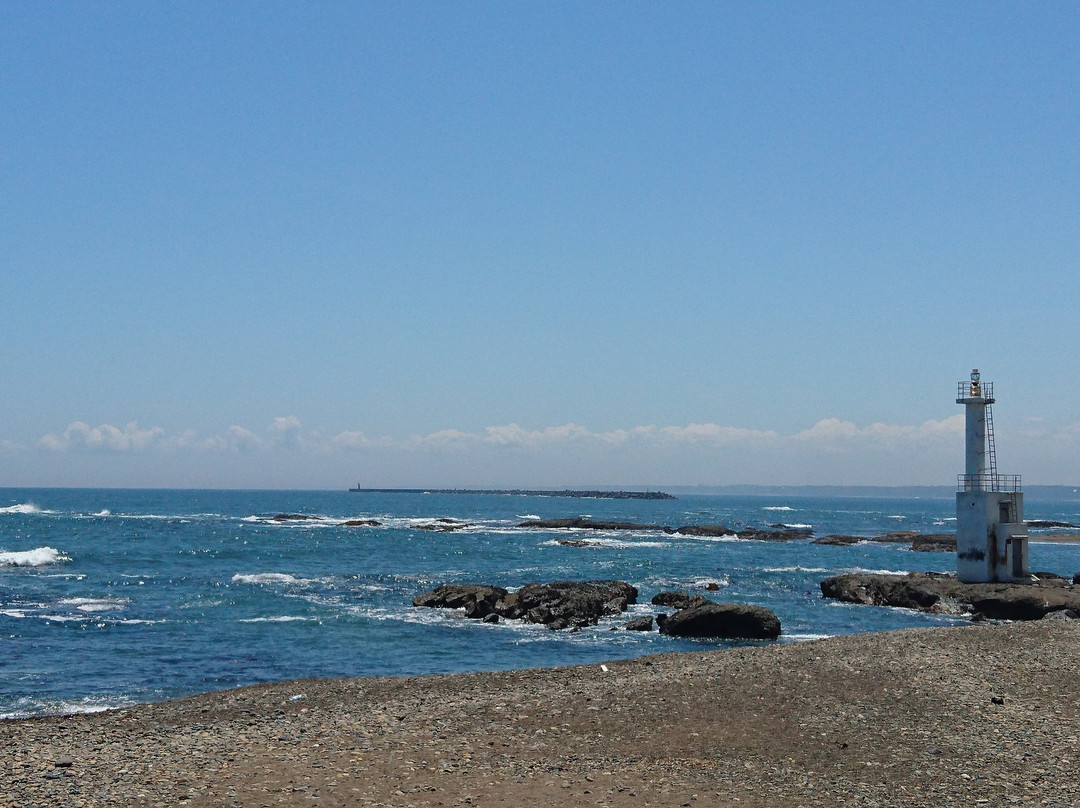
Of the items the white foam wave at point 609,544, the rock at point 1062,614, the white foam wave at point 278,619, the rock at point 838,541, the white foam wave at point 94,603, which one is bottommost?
the white foam wave at point 609,544

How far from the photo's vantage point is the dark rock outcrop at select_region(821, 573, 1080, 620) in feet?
123

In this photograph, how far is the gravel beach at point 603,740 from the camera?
13273 mm

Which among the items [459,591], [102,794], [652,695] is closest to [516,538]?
[459,591]

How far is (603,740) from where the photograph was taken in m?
16.2

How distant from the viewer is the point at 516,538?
306ft

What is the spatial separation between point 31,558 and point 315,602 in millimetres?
28155

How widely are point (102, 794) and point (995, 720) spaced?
14.9 meters

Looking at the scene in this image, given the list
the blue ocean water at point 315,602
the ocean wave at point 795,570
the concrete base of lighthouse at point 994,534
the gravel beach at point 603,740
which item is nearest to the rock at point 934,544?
the blue ocean water at point 315,602

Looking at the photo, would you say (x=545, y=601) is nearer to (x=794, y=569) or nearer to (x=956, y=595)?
(x=956, y=595)

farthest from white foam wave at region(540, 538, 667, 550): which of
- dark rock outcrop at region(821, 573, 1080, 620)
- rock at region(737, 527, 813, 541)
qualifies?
dark rock outcrop at region(821, 573, 1080, 620)

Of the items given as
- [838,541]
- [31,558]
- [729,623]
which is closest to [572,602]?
[729,623]

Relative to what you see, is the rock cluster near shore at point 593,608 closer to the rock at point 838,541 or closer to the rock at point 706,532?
the rock at point 838,541

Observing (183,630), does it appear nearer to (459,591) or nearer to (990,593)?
(459,591)

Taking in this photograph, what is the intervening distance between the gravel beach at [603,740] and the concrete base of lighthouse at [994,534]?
20.3 m
